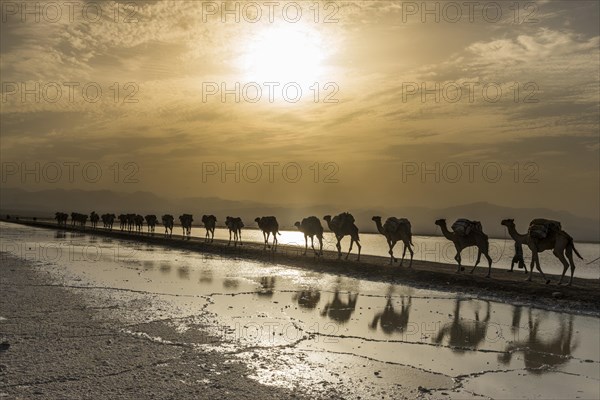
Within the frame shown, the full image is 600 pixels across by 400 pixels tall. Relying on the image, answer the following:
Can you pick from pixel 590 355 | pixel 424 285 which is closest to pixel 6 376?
pixel 590 355

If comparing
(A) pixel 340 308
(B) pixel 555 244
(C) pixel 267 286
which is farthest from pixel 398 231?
(A) pixel 340 308

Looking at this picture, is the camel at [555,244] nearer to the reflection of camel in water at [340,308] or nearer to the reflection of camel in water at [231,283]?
the reflection of camel in water at [340,308]

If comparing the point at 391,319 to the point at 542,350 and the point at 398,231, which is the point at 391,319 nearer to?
the point at 542,350

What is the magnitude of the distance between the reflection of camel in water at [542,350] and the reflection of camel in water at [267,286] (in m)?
8.74

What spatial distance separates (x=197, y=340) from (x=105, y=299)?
592 cm

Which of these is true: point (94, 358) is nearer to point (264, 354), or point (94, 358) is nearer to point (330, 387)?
point (264, 354)

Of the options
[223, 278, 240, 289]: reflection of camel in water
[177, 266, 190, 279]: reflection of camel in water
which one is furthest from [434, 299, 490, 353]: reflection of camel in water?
[177, 266, 190, 279]: reflection of camel in water

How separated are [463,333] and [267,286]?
939 cm

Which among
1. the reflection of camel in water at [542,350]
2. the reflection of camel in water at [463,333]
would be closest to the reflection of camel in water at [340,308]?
the reflection of camel in water at [463,333]

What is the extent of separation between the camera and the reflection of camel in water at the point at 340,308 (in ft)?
48.8

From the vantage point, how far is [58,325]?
38.8 ft

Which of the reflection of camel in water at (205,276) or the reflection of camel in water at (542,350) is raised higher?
the reflection of camel in water at (205,276)

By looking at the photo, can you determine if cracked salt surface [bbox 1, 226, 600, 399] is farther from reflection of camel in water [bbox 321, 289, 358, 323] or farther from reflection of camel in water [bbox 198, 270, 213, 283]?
reflection of camel in water [bbox 198, 270, 213, 283]

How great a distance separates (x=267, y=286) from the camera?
68.6ft
